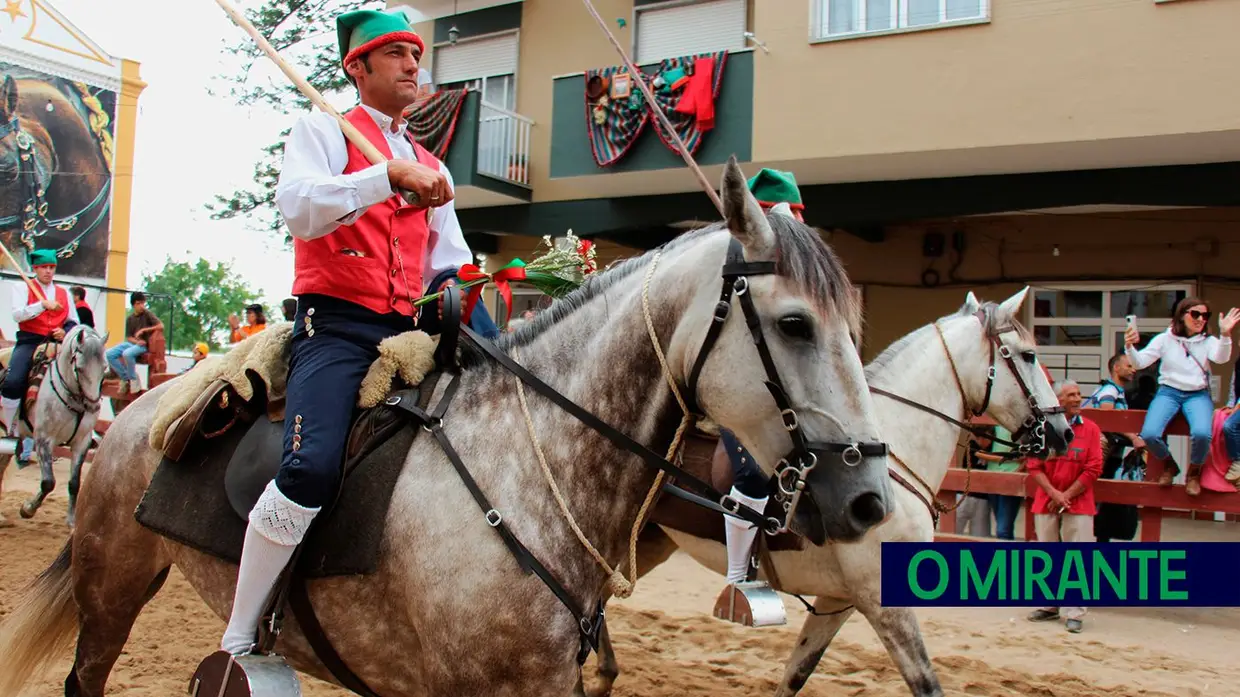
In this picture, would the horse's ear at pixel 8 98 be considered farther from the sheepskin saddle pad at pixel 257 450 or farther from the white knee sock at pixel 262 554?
the white knee sock at pixel 262 554

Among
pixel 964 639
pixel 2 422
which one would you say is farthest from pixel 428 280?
pixel 2 422

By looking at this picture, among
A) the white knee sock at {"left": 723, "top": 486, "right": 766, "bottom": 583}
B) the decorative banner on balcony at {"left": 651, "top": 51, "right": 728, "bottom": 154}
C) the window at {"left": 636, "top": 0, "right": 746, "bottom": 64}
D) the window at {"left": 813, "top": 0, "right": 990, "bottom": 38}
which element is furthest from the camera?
the window at {"left": 636, "top": 0, "right": 746, "bottom": 64}

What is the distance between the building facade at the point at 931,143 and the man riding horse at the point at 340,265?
8.02m

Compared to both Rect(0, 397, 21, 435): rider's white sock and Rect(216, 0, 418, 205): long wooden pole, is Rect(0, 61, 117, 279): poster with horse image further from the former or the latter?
Rect(216, 0, 418, 205): long wooden pole

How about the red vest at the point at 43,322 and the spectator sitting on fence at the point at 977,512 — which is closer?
the spectator sitting on fence at the point at 977,512

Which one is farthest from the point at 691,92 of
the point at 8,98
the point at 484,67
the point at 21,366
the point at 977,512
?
the point at 8,98

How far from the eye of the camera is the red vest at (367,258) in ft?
8.52

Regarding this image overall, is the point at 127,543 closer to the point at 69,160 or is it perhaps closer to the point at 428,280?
the point at 428,280

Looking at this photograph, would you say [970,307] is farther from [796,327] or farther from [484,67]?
[484,67]

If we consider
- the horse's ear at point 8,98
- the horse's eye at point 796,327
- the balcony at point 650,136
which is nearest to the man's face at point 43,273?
the balcony at point 650,136

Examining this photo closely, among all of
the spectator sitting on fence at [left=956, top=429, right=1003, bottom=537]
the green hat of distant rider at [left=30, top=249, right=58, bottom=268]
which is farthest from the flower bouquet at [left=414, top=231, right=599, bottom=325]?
the green hat of distant rider at [left=30, top=249, right=58, bottom=268]

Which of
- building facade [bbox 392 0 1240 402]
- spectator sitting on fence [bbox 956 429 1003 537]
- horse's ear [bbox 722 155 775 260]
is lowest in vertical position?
spectator sitting on fence [bbox 956 429 1003 537]

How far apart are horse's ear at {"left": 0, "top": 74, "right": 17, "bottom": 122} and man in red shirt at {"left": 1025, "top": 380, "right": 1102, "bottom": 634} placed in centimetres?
2423

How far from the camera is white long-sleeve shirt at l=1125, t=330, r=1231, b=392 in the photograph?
6977mm
